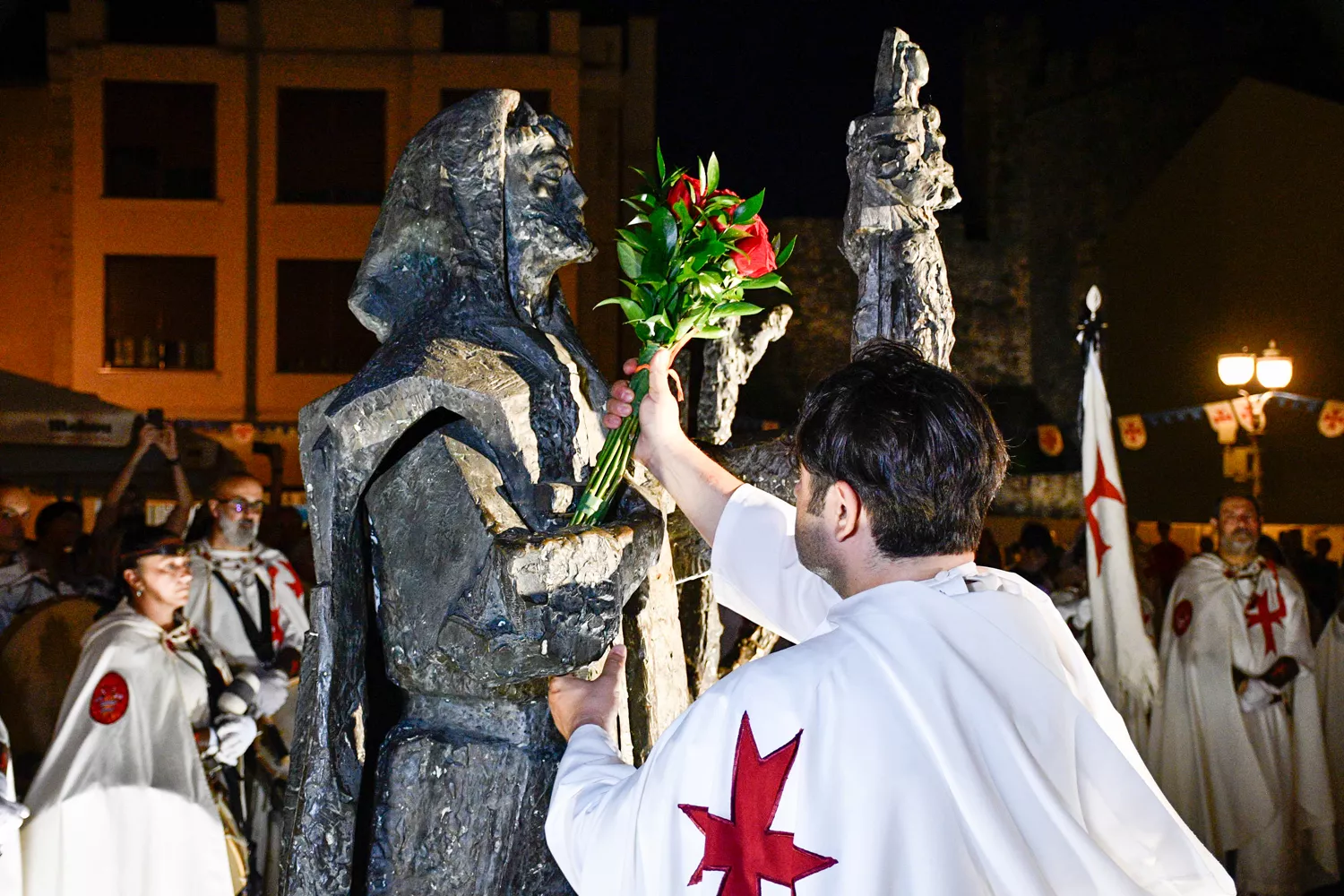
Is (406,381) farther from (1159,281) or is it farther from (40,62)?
(40,62)

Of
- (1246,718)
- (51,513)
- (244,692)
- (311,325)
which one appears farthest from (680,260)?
(311,325)

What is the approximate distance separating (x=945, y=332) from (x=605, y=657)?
942 millimetres

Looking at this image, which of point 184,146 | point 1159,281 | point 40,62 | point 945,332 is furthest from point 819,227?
point 945,332

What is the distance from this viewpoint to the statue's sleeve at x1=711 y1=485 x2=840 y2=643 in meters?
2.58

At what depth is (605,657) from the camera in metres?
2.32

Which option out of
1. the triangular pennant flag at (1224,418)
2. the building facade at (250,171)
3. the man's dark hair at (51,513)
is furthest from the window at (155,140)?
the triangular pennant flag at (1224,418)

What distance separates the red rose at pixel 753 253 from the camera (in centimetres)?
243

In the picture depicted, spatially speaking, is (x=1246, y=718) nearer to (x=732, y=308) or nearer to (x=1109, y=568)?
(x=1109, y=568)

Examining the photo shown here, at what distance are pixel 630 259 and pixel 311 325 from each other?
20235 mm

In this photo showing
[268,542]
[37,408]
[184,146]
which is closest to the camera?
[268,542]

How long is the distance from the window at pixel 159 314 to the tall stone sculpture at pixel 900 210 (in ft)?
→ 67.3

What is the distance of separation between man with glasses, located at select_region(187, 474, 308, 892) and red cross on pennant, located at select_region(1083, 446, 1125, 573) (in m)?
3.57

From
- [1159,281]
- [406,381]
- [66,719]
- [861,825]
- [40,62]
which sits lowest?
[66,719]

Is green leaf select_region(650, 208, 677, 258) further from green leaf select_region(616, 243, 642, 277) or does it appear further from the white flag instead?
the white flag
